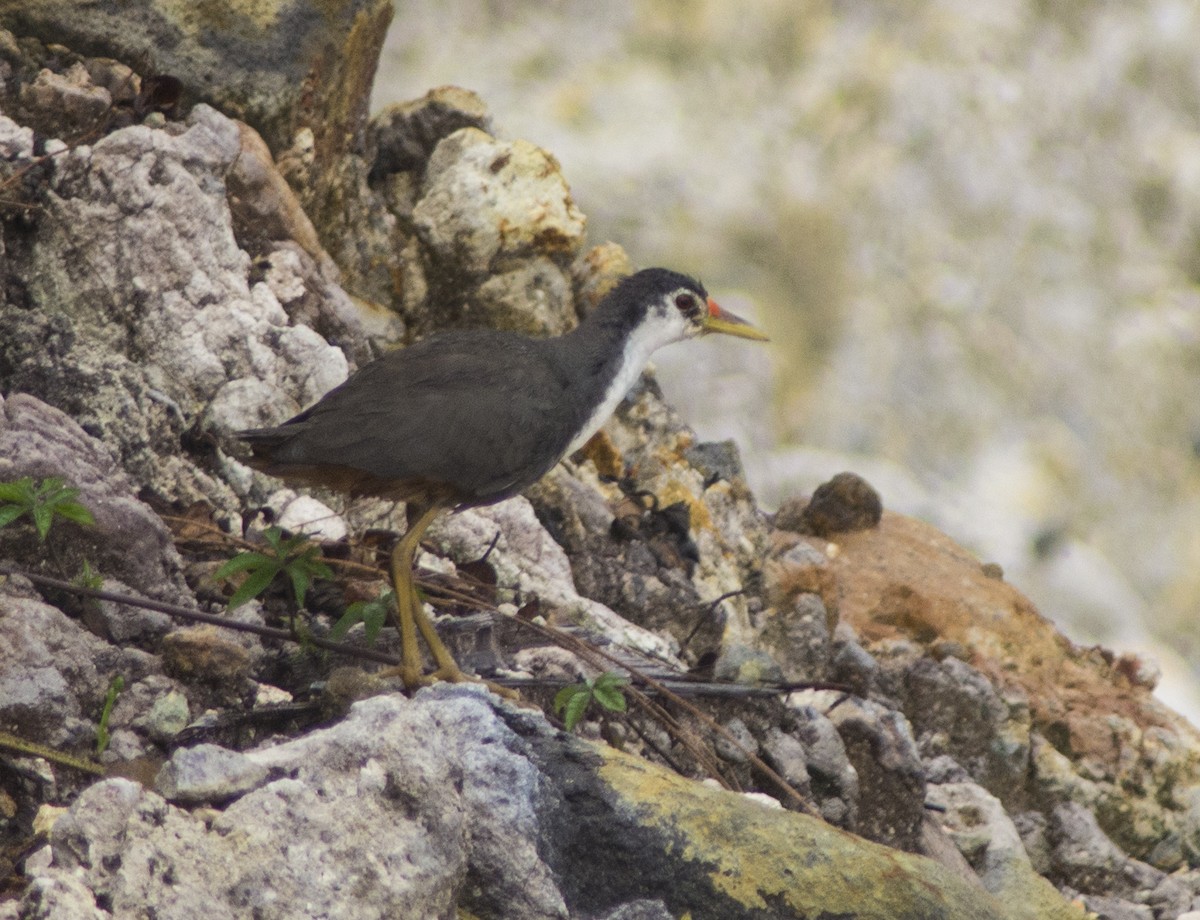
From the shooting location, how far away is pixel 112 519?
4762 mm

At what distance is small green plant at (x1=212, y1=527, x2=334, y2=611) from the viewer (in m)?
4.56

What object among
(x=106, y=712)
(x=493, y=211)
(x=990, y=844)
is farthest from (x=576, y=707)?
(x=493, y=211)

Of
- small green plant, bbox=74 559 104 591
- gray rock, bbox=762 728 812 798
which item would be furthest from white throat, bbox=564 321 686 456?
small green plant, bbox=74 559 104 591

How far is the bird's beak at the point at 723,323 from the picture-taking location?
6125 mm

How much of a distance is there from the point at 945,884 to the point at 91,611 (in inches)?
94.7

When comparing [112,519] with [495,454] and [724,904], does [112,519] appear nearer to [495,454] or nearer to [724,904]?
[495,454]

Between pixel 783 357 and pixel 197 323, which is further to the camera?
pixel 783 357

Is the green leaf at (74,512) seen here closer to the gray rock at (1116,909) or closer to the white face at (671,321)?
the white face at (671,321)

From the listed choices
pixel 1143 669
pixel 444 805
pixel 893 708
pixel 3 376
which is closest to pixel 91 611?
pixel 3 376

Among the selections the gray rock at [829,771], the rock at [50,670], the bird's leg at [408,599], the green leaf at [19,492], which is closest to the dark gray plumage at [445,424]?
the bird's leg at [408,599]

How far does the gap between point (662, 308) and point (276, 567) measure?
1923mm

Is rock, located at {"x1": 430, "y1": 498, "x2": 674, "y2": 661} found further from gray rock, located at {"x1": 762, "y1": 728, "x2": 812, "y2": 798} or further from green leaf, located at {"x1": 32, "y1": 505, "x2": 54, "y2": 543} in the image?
green leaf, located at {"x1": 32, "y1": 505, "x2": 54, "y2": 543}

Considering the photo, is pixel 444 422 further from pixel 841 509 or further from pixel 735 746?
pixel 841 509

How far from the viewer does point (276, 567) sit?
462 cm
